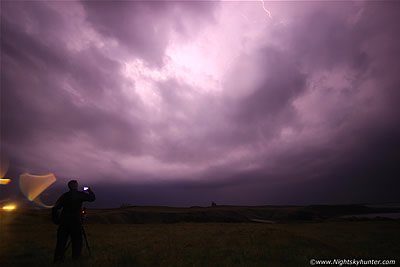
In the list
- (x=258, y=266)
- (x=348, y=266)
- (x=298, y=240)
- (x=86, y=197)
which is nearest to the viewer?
(x=258, y=266)

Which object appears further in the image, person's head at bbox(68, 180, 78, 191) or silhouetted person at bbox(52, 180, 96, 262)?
person's head at bbox(68, 180, 78, 191)

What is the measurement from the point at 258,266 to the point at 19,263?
11094mm

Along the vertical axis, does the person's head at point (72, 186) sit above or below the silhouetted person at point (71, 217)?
above

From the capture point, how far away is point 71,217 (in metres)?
10.1

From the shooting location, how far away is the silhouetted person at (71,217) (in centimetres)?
971

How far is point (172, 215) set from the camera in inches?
2968

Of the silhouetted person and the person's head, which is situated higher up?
the person's head

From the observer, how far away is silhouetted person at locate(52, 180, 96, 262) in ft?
31.9

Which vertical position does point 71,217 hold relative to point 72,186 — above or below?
below

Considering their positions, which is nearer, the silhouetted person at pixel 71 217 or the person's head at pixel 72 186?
the silhouetted person at pixel 71 217

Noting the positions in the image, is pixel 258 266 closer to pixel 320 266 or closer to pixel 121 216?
pixel 320 266

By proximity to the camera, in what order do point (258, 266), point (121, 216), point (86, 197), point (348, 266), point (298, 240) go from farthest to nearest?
point (121, 216)
point (298, 240)
point (348, 266)
point (86, 197)
point (258, 266)

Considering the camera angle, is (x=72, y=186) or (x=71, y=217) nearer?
(x=71, y=217)

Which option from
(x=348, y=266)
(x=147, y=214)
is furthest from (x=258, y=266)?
(x=147, y=214)
